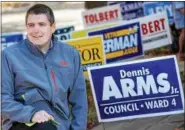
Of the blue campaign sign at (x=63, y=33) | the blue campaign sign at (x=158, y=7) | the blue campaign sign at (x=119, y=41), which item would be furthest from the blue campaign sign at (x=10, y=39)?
the blue campaign sign at (x=158, y=7)

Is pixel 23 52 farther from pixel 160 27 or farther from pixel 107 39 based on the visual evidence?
pixel 160 27

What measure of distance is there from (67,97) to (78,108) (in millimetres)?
118

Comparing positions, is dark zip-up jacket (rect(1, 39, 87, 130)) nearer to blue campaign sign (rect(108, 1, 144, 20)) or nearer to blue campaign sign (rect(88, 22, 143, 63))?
blue campaign sign (rect(88, 22, 143, 63))

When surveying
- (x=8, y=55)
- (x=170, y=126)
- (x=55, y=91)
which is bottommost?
(x=170, y=126)

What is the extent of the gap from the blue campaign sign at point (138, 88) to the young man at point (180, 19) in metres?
5.56

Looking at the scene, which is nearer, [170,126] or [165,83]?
[165,83]

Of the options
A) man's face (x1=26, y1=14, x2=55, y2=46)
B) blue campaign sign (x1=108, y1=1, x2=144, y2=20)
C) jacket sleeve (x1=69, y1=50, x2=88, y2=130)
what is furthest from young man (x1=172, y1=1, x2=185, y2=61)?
man's face (x1=26, y1=14, x2=55, y2=46)

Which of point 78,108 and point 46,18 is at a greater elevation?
point 46,18

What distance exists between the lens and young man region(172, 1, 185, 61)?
1049 cm

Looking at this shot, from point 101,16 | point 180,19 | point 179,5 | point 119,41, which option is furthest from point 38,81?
point 101,16

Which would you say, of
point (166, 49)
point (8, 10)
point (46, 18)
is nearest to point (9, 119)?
point (46, 18)

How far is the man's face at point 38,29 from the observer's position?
3.48 m

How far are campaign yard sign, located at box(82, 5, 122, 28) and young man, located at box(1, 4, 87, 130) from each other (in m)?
7.61

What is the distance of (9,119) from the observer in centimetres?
337
